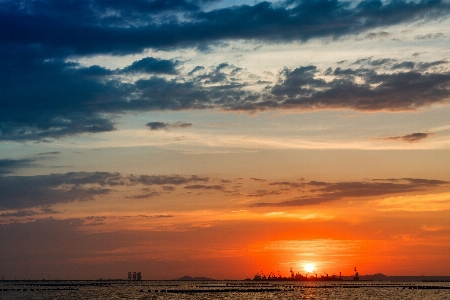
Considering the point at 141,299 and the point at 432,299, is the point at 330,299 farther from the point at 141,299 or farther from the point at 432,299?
the point at 141,299

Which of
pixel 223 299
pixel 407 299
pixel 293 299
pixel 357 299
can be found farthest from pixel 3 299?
pixel 407 299

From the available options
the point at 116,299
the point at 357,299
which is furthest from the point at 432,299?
the point at 116,299

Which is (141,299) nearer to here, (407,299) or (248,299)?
(248,299)

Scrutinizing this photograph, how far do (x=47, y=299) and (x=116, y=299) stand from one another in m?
22.1

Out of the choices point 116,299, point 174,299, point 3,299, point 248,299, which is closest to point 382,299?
point 248,299

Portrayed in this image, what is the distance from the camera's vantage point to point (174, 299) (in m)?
162

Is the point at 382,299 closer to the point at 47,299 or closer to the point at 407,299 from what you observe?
the point at 407,299

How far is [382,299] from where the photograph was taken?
15750 cm

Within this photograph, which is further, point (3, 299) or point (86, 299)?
point (3, 299)

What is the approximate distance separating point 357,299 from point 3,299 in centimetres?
10559

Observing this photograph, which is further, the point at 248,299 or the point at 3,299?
the point at 3,299

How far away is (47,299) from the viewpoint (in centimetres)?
16450

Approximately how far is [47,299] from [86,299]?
1249 cm

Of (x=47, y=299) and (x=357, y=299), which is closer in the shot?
(x=357, y=299)
